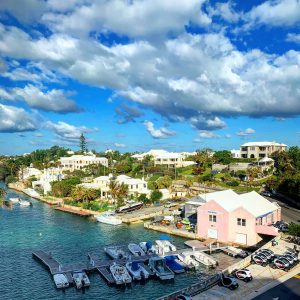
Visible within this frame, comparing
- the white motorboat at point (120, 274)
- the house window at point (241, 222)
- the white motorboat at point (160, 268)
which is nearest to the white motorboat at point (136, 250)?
the white motorboat at point (160, 268)

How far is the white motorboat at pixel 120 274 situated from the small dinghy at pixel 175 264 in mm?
5071

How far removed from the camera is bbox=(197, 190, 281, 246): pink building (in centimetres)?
4588

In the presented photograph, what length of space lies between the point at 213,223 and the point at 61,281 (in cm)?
2215

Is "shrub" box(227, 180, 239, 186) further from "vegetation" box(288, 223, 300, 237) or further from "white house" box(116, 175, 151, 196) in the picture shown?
"vegetation" box(288, 223, 300, 237)

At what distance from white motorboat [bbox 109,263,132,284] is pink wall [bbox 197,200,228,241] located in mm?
15631

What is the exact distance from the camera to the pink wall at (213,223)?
1871 inches

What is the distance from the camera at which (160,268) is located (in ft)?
123

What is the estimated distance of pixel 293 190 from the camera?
65.8 metres

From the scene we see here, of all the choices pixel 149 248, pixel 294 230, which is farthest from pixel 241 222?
pixel 149 248

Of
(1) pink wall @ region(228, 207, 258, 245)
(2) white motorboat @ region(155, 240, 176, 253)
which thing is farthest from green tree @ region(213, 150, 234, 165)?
(2) white motorboat @ region(155, 240, 176, 253)

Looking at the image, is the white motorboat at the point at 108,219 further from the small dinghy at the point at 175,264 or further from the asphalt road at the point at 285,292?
the asphalt road at the point at 285,292

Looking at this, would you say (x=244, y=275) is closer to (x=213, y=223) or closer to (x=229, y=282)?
(x=229, y=282)

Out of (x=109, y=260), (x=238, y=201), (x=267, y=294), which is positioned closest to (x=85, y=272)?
(x=109, y=260)

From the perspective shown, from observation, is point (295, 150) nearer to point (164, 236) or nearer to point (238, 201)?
point (238, 201)
